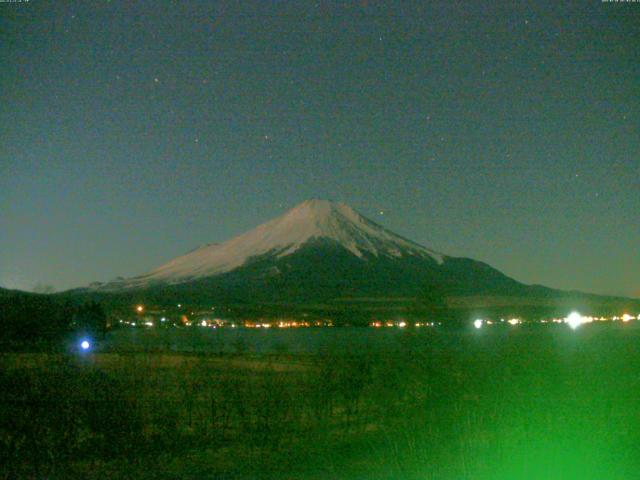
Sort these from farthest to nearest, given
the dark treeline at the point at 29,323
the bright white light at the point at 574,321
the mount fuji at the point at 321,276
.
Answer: the mount fuji at the point at 321,276, the bright white light at the point at 574,321, the dark treeline at the point at 29,323

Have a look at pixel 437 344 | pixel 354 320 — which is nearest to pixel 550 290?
pixel 354 320

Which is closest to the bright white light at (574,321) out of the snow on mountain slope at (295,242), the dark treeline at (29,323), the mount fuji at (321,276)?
the mount fuji at (321,276)

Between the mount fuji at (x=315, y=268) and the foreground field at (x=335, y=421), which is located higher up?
the mount fuji at (x=315, y=268)

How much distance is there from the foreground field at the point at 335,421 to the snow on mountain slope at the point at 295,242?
→ 11888 cm

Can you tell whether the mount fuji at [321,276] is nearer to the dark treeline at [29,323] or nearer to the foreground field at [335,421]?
the dark treeline at [29,323]

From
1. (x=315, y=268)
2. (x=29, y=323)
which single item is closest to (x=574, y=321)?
(x=29, y=323)

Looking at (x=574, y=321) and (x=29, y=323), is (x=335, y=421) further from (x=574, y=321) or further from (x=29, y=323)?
(x=574, y=321)

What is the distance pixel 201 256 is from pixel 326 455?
151m

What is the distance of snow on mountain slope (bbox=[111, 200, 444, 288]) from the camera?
141375 millimetres

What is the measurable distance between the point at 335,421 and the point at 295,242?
136 m

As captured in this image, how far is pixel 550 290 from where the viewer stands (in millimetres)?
129250

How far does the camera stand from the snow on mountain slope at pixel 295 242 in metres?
141

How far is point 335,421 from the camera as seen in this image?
41.2ft

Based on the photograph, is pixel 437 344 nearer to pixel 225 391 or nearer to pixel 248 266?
pixel 225 391
